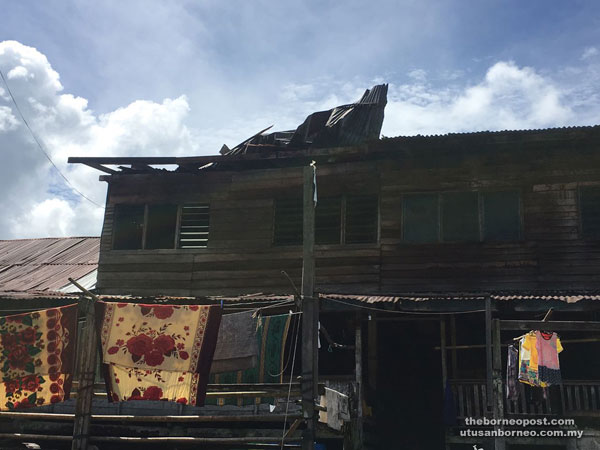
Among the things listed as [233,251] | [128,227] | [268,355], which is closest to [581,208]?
[268,355]

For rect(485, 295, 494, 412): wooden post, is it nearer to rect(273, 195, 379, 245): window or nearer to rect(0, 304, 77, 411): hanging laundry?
rect(273, 195, 379, 245): window

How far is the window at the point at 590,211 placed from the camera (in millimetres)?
14188

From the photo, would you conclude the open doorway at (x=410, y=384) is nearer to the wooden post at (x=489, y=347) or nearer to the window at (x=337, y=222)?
the window at (x=337, y=222)

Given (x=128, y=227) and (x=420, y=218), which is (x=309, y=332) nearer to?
(x=420, y=218)

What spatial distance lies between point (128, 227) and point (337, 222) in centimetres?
593

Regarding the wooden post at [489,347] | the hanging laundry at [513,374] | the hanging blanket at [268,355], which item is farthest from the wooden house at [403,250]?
the hanging blanket at [268,355]

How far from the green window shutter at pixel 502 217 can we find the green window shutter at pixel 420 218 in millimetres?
1161

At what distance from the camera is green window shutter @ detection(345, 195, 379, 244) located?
1556cm

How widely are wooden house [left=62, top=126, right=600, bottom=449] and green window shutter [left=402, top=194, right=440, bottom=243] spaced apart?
3 centimetres

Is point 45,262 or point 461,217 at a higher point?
point 461,217

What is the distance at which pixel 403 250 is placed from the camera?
49.6 feet

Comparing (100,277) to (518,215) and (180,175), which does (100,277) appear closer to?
(180,175)

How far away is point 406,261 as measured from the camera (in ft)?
49.4

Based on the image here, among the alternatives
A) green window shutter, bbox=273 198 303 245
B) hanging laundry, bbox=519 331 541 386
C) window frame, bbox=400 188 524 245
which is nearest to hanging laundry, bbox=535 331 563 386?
hanging laundry, bbox=519 331 541 386
